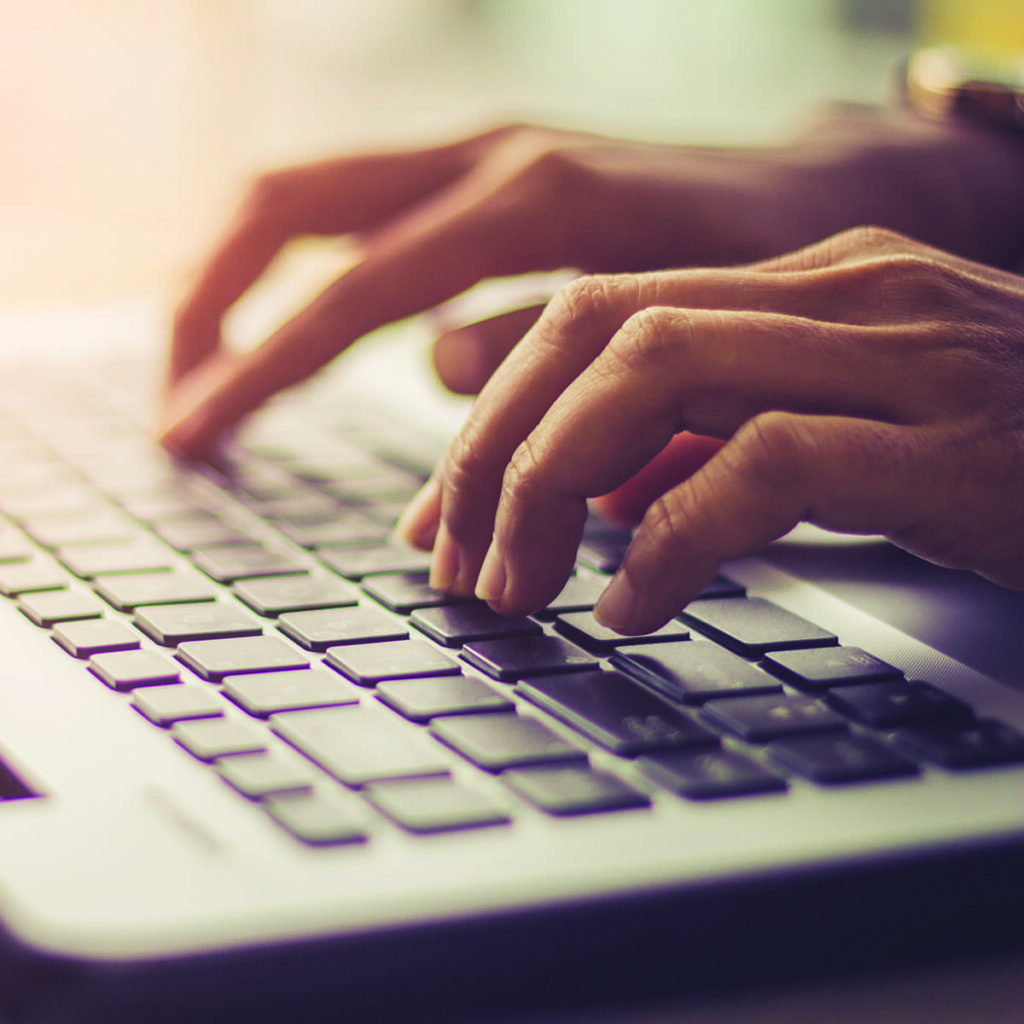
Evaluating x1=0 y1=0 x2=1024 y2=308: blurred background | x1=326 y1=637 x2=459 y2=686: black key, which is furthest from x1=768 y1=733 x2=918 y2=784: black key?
x1=0 y1=0 x2=1024 y2=308: blurred background

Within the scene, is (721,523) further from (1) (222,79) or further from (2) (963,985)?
(1) (222,79)

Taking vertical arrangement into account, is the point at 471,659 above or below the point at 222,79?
below

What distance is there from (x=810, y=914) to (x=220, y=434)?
1.77 feet

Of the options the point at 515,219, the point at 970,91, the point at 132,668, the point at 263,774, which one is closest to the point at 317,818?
the point at 263,774

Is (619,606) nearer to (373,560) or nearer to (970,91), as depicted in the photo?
(373,560)

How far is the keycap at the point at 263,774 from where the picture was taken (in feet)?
1.10

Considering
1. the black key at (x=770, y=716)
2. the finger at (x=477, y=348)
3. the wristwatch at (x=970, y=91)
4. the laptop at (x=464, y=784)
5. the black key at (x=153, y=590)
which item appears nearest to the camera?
the laptop at (x=464, y=784)

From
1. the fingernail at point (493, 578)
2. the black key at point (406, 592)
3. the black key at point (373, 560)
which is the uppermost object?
the fingernail at point (493, 578)

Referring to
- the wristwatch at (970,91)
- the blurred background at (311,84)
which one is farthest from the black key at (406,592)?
the wristwatch at (970,91)

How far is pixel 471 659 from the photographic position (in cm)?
45

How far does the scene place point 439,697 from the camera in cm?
40

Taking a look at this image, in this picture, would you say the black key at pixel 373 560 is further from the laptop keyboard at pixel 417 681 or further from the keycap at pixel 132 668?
the keycap at pixel 132 668

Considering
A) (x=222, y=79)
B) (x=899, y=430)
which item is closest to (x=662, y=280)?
(x=899, y=430)

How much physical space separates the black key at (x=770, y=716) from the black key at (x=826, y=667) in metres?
0.02
